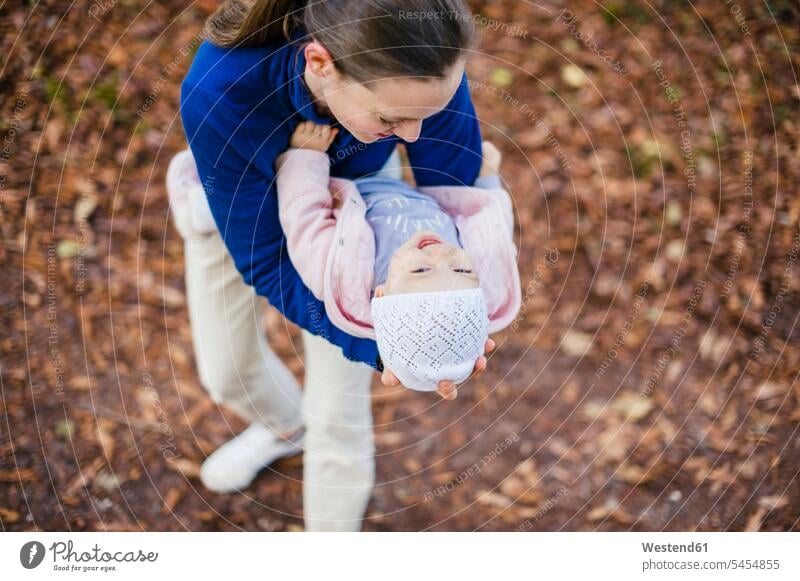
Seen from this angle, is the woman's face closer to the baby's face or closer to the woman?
the woman

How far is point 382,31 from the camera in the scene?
2.54 feet

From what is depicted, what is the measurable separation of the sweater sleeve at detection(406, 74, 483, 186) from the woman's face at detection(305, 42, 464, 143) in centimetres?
14

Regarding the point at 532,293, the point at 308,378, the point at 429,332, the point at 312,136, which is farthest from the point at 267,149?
the point at 532,293

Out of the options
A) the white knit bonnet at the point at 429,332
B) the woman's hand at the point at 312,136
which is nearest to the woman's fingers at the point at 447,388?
the white knit bonnet at the point at 429,332

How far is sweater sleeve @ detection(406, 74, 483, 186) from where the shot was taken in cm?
99

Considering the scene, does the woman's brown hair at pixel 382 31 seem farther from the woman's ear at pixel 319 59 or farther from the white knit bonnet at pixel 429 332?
the white knit bonnet at pixel 429 332

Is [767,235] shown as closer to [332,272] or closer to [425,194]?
[425,194]

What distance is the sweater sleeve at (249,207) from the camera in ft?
2.91

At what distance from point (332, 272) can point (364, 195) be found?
0.53ft

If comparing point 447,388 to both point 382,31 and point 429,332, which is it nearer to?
point 429,332

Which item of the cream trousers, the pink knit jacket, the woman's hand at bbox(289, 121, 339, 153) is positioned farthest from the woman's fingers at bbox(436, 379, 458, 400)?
the woman's hand at bbox(289, 121, 339, 153)

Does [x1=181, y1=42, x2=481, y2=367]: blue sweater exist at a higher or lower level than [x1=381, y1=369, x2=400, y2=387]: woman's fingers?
higher

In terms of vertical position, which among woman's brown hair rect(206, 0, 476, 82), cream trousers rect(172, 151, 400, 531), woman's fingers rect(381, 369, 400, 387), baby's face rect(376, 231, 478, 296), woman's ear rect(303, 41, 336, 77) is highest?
woman's brown hair rect(206, 0, 476, 82)
